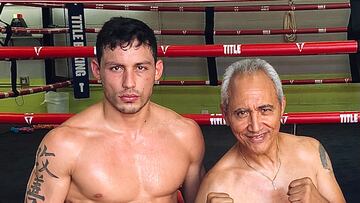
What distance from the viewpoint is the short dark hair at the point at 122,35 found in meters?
1.25

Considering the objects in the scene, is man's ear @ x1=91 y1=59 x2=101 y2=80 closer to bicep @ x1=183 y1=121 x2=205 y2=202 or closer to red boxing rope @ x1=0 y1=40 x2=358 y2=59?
bicep @ x1=183 y1=121 x2=205 y2=202

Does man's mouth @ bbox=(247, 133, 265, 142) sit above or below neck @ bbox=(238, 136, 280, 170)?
above

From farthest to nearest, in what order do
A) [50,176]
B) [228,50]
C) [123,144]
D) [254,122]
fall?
[228,50] → [123,144] → [50,176] → [254,122]

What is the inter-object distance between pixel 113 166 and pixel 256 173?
39 cm

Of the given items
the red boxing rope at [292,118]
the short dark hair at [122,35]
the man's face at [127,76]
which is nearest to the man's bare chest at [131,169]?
the man's face at [127,76]

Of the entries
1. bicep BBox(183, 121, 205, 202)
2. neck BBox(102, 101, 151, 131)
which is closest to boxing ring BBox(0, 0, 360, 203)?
bicep BBox(183, 121, 205, 202)

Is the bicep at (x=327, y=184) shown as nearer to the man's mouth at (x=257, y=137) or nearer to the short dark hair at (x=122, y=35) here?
the man's mouth at (x=257, y=137)

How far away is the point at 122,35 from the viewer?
125cm

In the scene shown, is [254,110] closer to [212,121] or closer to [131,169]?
[131,169]

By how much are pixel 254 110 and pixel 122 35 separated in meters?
0.39

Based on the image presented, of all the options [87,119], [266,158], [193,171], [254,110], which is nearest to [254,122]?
[254,110]

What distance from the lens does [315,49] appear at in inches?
71.8

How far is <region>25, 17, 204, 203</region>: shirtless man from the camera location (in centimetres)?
125

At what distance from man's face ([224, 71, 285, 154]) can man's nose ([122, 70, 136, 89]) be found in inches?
9.8
